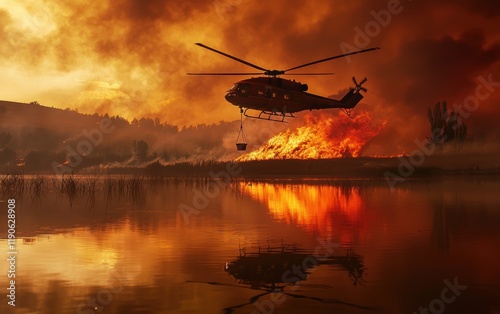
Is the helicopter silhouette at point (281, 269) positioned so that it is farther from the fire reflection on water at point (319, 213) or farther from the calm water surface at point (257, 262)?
the fire reflection on water at point (319, 213)

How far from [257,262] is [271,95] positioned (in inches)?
1028

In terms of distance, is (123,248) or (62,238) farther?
(62,238)

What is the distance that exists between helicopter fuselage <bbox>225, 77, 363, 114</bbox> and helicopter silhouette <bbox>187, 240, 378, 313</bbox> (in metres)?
21.6

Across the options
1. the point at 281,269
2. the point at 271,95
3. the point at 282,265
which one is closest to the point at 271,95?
the point at 271,95

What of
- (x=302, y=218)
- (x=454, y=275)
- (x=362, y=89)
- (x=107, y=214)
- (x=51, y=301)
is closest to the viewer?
(x=51, y=301)

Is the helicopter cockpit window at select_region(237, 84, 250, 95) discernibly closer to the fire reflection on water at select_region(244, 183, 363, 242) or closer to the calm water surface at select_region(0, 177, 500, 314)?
the fire reflection on water at select_region(244, 183, 363, 242)

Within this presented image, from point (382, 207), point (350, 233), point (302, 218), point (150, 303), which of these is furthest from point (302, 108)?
point (150, 303)

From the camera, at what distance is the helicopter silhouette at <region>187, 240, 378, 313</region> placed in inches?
728

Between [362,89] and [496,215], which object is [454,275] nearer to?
[496,215]

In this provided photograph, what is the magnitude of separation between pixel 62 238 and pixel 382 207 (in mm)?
26033

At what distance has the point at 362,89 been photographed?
63.4 metres

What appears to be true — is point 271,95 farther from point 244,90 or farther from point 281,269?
point 281,269

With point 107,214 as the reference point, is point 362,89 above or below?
above

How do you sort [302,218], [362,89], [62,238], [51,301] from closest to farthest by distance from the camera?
[51,301] → [62,238] → [302,218] → [362,89]
